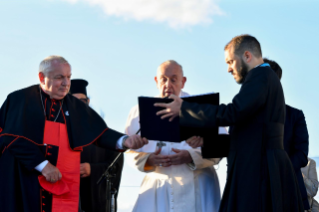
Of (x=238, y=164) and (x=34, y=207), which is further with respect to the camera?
(x=34, y=207)

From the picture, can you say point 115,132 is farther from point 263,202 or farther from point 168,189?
point 263,202

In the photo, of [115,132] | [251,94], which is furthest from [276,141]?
[115,132]

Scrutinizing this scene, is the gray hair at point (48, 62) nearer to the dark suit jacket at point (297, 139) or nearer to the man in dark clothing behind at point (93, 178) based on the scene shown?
the man in dark clothing behind at point (93, 178)

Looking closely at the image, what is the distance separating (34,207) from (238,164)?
75.1 inches

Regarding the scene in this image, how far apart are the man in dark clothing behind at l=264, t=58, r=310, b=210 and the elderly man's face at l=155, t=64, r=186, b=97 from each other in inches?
48.8

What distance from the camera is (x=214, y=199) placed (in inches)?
173

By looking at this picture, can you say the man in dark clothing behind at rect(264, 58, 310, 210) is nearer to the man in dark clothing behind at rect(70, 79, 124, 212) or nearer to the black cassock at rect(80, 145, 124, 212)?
the man in dark clothing behind at rect(70, 79, 124, 212)

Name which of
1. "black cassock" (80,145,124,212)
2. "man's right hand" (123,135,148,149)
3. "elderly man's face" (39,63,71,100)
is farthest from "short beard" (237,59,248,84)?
"black cassock" (80,145,124,212)

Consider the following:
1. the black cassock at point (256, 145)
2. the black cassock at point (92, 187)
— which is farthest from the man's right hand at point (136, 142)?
the black cassock at point (92, 187)

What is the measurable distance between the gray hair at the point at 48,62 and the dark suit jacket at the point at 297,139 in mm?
2407

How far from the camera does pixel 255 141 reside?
338cm

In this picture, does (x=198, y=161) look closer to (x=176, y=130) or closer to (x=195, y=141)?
(x=195, y=141)

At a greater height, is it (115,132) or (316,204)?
(115,132)

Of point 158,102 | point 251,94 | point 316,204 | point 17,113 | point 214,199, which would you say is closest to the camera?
point 251,94
